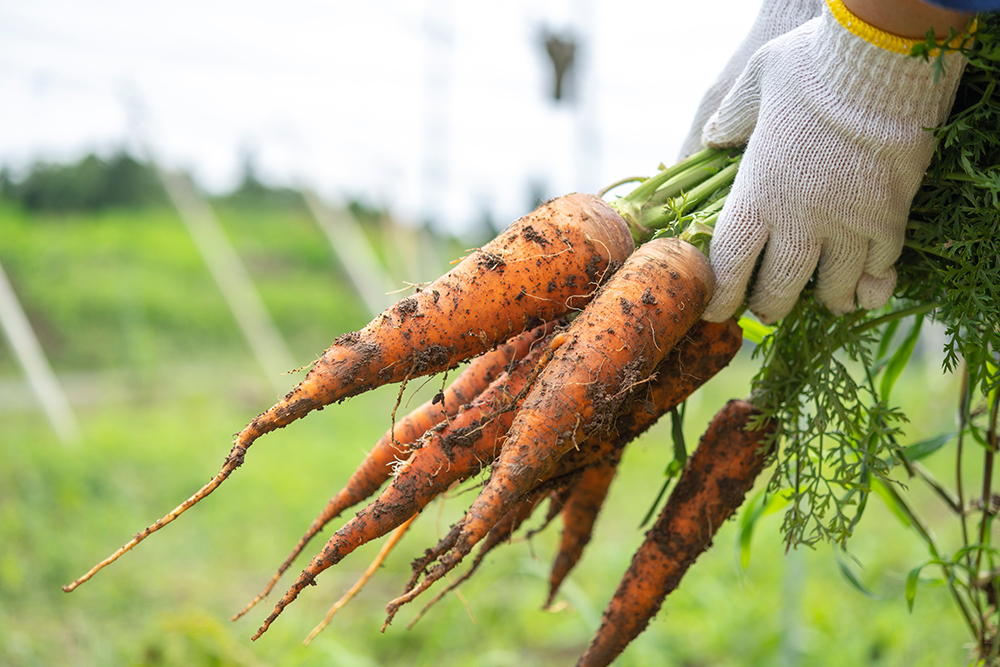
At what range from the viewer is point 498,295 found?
1.14 metres

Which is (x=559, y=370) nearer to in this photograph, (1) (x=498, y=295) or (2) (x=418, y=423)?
(1) (x=498, y=295)

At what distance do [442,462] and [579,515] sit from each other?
22.1 inches

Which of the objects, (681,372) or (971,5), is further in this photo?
(681,372)

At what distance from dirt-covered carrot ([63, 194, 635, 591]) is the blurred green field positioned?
28 centimetres

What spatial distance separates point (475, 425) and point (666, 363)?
15.0 inches

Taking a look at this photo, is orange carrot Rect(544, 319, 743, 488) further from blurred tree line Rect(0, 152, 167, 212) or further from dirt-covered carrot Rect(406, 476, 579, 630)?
blurred tree line Rect(0, 152, 167, 212)

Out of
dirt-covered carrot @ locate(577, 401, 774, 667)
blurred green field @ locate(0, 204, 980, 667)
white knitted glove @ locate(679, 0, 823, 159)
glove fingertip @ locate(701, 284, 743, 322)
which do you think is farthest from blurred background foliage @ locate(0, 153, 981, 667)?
white knitted glove @ locate(679, 0, 823, 159)

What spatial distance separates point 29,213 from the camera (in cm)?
878

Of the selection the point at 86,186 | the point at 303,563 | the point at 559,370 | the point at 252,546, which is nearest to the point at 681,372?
the point at 559,370

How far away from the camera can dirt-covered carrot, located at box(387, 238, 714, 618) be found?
0.99 m

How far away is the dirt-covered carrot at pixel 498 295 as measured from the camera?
1.09 metres

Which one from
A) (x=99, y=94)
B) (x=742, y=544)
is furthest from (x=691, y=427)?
(x=99, y=94)

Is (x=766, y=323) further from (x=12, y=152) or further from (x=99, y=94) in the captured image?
(x=12, y=152)

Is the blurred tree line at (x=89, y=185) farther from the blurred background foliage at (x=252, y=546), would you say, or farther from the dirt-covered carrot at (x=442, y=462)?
the dirt-covered carrot at (x=442, y=462)
